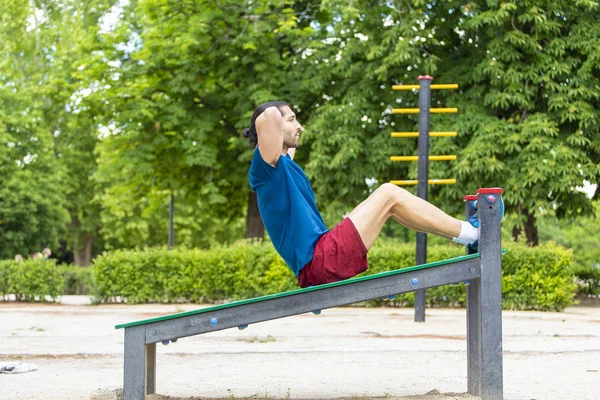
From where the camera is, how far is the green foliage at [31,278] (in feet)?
65.1

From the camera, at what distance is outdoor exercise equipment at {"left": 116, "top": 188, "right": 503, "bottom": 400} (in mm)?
4582

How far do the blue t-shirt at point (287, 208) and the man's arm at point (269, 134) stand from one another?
0.18 ft

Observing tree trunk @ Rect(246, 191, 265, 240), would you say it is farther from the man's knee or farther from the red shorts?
the man's knee

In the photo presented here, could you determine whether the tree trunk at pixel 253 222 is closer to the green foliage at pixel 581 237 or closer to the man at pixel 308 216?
the green foliage at pixel 581 237

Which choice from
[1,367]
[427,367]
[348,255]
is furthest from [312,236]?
[1,367]

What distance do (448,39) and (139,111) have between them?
8014mm

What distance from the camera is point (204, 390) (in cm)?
582

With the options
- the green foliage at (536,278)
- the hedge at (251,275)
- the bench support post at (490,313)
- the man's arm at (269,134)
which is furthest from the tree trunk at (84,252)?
the bench support post at (490,313)

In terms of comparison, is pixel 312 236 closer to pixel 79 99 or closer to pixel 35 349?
pixel 35 349

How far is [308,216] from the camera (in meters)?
5.14

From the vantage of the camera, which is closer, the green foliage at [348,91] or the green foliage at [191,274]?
the green foliage at [191,274]

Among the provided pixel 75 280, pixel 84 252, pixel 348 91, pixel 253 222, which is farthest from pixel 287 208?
pixel 84 252

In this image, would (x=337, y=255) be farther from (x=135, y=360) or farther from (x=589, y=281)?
(x=589, y=281)

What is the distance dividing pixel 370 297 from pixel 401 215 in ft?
2.10
